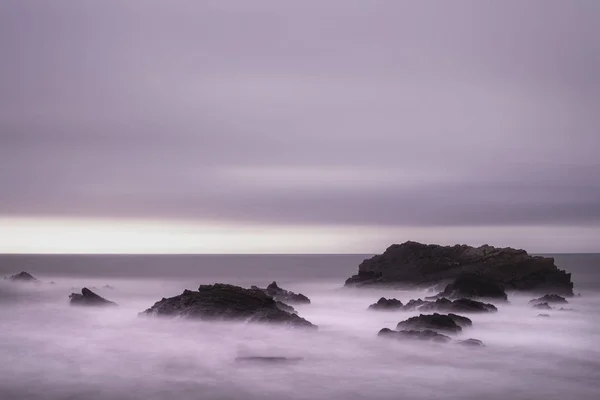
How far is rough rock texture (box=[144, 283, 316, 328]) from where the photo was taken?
30969 mm

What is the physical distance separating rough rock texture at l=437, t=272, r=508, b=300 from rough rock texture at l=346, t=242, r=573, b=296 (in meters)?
7.42

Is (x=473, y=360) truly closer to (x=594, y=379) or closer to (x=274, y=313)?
(x=594, y=379)

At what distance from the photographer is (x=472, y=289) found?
4897 cm

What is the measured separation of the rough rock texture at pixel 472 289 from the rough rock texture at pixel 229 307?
62.0 ft

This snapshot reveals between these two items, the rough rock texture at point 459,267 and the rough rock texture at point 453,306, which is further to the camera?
the rough rock texture at point 459,267

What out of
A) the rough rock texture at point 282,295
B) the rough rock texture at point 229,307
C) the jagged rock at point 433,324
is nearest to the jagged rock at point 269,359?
the rough rock texture at point 229,307

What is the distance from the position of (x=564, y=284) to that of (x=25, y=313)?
43940 millimetres

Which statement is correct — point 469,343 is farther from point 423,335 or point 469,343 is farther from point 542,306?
point 542,306

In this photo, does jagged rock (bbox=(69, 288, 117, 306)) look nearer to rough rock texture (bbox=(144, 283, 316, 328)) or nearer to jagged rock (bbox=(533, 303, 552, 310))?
rough rock texture (bbox=(144, 283, 316, 328))

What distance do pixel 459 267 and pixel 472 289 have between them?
446 inches

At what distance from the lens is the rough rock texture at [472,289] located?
1874 inches

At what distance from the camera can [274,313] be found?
31.1m

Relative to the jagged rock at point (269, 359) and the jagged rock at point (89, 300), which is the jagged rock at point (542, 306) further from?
the jagged rock at point (89, 300)

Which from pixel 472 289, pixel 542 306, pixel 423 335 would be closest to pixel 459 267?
pixel 472 289
